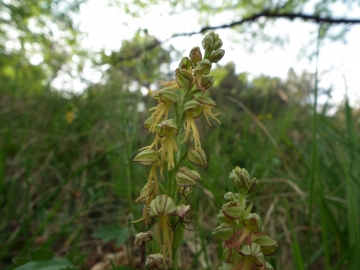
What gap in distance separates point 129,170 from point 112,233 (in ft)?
1.53

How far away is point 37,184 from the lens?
2068mm

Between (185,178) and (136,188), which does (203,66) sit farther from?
(136,188)

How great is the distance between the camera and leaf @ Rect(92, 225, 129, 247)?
38.2 inches

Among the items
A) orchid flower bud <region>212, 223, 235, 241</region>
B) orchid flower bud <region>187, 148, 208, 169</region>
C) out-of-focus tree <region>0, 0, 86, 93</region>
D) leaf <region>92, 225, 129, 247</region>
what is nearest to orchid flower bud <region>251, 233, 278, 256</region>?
orchid flower bud <region>212, 223, 235, 241</region>

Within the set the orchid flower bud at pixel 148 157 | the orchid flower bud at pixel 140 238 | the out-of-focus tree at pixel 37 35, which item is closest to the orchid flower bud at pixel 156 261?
the orchid flower bud at pixel 140 238

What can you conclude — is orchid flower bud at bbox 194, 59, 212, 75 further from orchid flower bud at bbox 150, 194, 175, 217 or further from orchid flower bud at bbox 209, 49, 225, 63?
orchid flower bud at bbox 150, 194, 175, 217

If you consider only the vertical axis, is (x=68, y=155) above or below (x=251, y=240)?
above

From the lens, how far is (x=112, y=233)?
1008 millimetres

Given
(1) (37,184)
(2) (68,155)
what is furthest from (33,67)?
(1) (37,184)

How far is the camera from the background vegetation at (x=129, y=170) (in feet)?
3.78

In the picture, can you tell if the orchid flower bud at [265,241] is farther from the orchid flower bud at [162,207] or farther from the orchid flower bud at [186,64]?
the orchid flower bud at [186,64]

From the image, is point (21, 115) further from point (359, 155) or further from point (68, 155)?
point (359, 155)

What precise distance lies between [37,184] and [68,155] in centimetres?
48

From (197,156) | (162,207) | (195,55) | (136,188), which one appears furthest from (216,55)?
(136,188)
